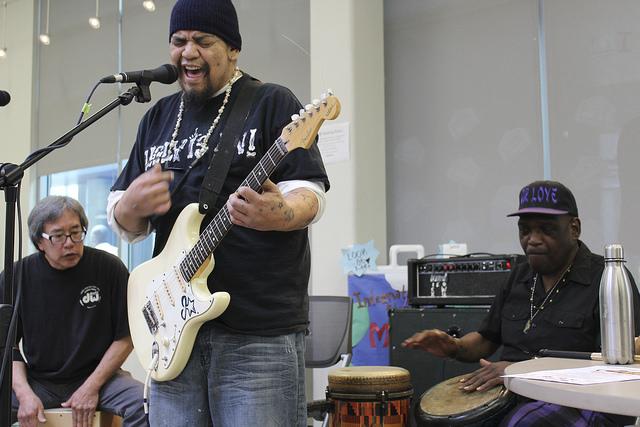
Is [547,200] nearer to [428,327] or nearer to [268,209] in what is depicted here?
[428,327]

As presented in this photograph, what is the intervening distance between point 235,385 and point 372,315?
2.49 metres

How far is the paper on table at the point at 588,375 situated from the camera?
137 cm

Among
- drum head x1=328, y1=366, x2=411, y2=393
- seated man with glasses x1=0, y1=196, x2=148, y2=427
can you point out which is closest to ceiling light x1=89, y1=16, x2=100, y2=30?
seated man with glasses x1=0, y1=196, x2=148, y2=427

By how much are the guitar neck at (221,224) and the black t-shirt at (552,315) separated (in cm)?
142

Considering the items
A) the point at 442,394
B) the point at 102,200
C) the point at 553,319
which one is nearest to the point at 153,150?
the point at 442,394

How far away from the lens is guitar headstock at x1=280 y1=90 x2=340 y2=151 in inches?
64.9

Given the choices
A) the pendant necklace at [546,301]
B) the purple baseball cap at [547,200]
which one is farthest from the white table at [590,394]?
the purple baseball cap at [547,200]

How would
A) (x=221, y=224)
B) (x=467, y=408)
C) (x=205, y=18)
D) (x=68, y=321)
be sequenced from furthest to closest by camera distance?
(x=68, y=321)
(x=467, y=408)
(x=205, y=18)
(x=221, y=224)

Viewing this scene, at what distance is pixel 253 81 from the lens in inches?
75.3

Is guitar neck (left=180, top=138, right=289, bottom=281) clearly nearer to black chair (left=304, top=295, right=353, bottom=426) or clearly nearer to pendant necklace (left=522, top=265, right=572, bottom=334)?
pendant necklace (left=522, top=265, right=572, bottom=334)

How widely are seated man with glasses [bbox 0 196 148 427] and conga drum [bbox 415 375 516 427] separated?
1320mm

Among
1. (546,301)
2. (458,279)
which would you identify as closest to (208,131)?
(546,301)

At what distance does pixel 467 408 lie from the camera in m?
2.36

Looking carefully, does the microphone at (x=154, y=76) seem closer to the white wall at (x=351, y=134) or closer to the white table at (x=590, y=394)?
the white table at (x=590, y=394)
